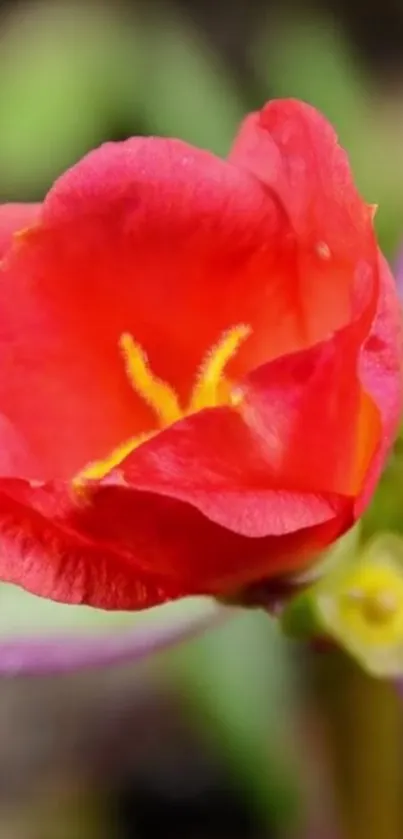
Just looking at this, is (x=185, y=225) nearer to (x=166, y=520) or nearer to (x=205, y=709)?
(x=166, y=520)

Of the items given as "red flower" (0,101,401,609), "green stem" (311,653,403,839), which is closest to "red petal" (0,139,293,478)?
"red flower" (0,101,401,609)

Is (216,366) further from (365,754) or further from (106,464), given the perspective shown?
(365,754)

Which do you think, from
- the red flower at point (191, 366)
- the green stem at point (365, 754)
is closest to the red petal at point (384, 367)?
the red flower at point (191, 366)

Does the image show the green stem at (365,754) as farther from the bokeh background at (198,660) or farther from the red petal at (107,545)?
the red petal at (107,545)

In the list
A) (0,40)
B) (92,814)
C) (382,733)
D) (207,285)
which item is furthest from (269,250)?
(0,40)

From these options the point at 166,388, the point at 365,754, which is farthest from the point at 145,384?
the point at 365,754

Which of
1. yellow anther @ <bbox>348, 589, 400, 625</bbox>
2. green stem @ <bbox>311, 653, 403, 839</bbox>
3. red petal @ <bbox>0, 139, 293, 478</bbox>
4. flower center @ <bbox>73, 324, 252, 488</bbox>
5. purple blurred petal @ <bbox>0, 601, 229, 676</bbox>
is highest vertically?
red petal @ <bbox>0, 139, 293, 478</bbox>

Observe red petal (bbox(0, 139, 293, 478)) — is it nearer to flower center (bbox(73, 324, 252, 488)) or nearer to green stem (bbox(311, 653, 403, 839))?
flower center (bbox(73, 324, 252, 488))
